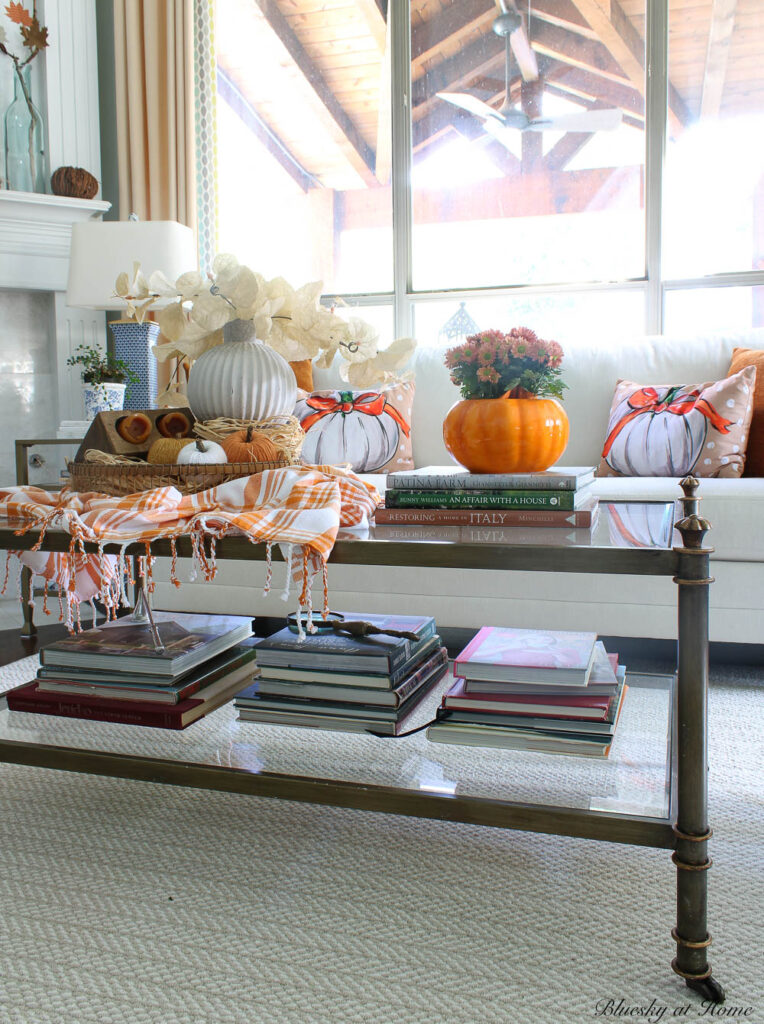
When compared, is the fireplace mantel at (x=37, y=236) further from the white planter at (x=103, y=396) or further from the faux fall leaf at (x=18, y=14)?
the white planter at (x=103, y=396)

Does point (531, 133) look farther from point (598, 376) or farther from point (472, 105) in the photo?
point (598, 376)

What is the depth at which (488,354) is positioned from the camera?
1250 mm

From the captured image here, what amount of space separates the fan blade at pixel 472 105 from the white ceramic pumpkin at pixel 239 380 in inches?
105

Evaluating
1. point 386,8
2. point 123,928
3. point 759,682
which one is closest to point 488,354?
point 123,928

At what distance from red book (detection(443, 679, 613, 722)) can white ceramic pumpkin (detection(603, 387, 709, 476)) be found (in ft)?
4.77

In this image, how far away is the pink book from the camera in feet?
3.67

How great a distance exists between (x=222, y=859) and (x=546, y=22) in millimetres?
3509

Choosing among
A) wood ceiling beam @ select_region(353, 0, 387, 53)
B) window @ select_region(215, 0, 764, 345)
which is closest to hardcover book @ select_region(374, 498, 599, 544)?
window @ select_region(215, 0, 764, 345)

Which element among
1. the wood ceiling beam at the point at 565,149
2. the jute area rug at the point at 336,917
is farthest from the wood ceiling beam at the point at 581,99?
the jute area rug at the point at 336,917

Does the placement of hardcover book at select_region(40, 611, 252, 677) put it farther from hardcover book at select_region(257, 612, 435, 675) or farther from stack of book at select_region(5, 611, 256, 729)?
hardcover book at select_region(257, 612, 435, 675)

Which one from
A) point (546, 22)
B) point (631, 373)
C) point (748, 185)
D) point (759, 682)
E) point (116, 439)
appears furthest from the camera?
point (546, 22)

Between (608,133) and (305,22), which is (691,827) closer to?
(608,133)

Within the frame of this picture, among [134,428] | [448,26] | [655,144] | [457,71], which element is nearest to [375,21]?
[448,26]

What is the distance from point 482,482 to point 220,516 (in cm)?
35
